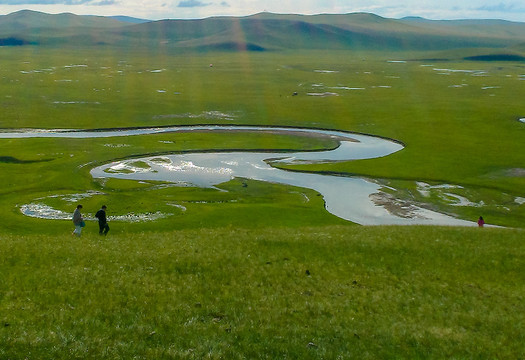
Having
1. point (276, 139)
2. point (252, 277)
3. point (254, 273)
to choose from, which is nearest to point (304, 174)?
point (276, 139)

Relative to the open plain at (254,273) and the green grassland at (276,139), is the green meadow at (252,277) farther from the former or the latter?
the green grassland at (276,139)

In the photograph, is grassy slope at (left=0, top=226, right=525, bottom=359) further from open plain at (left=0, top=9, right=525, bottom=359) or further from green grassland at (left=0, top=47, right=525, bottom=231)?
green grassland at (left=0, top=47, right=525, bottom=231)

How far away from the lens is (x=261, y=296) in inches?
1150

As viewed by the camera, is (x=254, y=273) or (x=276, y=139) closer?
(x=254, y=273)

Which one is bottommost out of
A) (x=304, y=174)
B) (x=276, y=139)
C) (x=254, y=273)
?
(x=304, y=174)

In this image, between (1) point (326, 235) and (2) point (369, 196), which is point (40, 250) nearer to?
(1) point (326, 235)

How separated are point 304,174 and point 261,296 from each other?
5953cm

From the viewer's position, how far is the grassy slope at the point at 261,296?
23.4 meters

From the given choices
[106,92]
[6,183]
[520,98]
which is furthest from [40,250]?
[520,98]

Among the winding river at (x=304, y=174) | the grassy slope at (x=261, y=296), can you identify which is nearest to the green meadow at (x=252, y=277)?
the grassy slope at (x=261, y=296)

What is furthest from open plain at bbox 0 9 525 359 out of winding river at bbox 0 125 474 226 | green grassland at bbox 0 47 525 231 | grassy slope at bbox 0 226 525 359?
winding river at bbox 0 125 474 226

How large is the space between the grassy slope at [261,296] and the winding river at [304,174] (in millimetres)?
27071

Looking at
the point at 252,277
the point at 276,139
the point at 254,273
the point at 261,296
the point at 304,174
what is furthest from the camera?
the point at 276,139

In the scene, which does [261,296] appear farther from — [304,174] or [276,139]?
[276,139]
